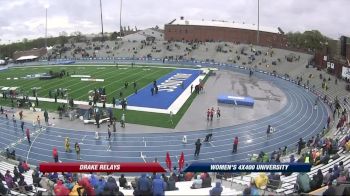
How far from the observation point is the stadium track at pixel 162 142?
2306cm

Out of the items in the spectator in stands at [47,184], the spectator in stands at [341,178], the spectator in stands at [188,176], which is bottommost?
the spectator in stands at [188,176]

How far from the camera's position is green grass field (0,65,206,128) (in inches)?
1196

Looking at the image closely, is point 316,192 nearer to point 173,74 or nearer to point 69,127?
point 69,127

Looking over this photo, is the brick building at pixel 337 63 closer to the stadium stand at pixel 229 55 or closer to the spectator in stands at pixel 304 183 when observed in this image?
the stadium stand at pixel 229 55

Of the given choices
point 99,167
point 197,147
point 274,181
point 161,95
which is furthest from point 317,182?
point 161,95

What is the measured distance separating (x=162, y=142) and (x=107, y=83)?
21.3 meters

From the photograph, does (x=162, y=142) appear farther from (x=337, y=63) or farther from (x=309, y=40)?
(x=309, y=40)

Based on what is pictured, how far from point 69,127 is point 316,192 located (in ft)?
67.9

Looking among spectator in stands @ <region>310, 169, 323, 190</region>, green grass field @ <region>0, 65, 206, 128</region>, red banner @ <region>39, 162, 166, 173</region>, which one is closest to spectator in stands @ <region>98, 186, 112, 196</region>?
red banner @ <region>39, 162, 166, 173</region>

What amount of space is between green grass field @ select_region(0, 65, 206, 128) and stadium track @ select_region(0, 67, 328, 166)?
337 centimetres

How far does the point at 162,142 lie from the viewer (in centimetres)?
2522

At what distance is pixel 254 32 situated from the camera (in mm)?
87812

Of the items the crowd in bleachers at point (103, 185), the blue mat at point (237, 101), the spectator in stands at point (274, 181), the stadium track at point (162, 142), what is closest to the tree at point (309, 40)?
the blue mat at point (237, 101)

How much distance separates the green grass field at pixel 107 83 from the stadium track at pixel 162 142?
11.1ft
